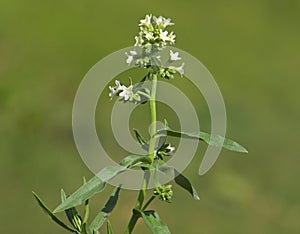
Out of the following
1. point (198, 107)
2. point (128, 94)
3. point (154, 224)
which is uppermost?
point (198, 107)

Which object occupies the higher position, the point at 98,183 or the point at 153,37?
the point at 153,37

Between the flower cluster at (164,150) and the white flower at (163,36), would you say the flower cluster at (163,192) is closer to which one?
the flower cluster at (164,150)

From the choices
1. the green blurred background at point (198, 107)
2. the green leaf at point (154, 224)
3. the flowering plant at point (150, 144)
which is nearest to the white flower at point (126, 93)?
the flowering plant at point (150, 144)

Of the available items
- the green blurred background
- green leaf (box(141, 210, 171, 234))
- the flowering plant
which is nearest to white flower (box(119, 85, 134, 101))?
the flowering plant

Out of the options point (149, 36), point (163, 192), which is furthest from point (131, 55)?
point (163, 192)

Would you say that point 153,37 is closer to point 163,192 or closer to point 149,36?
point 149,36

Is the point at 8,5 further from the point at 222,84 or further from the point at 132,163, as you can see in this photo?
the point at 132,163

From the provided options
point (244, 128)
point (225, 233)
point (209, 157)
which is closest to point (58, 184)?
point (225, 233)

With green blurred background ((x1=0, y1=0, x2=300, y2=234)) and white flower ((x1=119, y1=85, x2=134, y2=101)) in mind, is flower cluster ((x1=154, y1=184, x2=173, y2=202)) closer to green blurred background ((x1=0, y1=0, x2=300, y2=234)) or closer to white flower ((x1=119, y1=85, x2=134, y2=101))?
white flower ((x1=119, y1=85, x2=134, y2=101))

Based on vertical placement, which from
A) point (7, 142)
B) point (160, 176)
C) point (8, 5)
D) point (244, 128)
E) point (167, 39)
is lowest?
point (160, 176)
